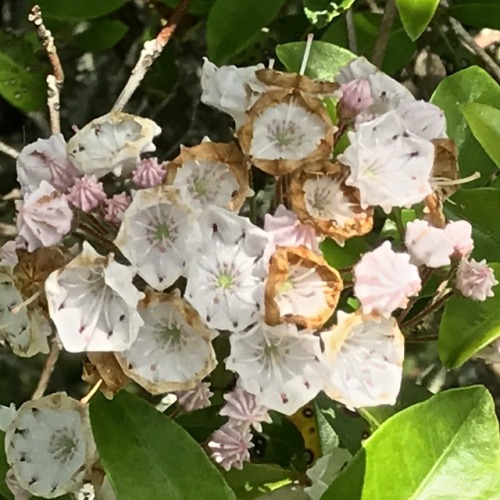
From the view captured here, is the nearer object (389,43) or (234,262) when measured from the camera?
(234,262)

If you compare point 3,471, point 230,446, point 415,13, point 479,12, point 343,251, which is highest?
point 415,13

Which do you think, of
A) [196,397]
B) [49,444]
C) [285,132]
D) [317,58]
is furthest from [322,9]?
[49,444]

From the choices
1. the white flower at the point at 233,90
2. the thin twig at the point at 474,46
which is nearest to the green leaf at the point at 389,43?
the thin twig at the point at 474,46

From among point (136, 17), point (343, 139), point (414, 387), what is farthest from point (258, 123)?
point (136, 17)

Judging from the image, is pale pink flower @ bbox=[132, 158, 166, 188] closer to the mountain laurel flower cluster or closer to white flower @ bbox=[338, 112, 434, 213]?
the mountain laurel flower cluster

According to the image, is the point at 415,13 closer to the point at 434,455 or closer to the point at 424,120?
the point at 424,120

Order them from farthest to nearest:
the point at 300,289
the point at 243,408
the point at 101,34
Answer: the point at 101,34
the point at 243,408
the point at 300,289

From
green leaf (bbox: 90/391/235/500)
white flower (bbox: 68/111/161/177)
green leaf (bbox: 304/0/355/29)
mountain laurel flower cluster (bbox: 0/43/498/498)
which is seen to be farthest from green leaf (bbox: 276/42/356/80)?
green leaf (bbox: 90/391/235/500)
